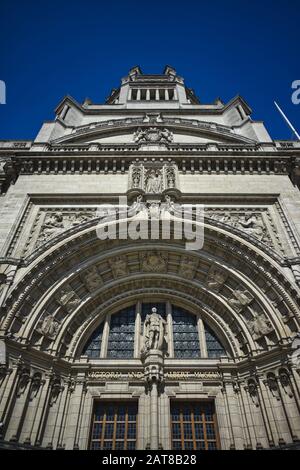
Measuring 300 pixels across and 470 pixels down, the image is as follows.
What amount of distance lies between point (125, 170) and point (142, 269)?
4.97m

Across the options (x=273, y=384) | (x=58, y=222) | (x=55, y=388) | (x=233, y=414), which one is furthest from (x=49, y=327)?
(x=273, y=384)

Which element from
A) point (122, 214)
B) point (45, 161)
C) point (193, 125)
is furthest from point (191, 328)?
point (193, 125)

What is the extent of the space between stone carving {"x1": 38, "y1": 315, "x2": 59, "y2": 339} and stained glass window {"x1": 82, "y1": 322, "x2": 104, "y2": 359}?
5.46 ft

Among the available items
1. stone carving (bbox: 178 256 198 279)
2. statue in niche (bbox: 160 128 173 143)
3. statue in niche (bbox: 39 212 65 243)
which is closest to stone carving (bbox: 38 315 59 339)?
statue in niche (bbox: 39 212 65 243)

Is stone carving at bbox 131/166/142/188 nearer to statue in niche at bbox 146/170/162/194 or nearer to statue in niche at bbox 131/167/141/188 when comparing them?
statue in niche at bbox 131/167/141/188

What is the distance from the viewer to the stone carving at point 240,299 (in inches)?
416

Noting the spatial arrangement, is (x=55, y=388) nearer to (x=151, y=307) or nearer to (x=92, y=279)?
(x=92, y=279)

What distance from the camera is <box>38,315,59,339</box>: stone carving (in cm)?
966

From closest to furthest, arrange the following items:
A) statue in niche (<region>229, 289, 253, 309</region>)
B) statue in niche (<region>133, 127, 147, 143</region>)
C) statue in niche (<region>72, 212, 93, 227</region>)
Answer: statue in niche (<region>229, 289, 253, 309</region>)
statue in niche (<region>72, 212, 93, 227</region>)
statue in niche (<region>133, 127, 147, 143</region>)

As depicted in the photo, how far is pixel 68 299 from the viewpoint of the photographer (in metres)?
10.9

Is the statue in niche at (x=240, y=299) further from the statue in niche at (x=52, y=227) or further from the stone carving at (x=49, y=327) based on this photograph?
the statue in niche at (x=52, y=227)

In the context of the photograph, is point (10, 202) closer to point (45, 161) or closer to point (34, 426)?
point (45, 161)

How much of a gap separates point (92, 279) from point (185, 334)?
14.0ft

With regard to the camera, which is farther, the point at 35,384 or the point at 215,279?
the point at 215,279
